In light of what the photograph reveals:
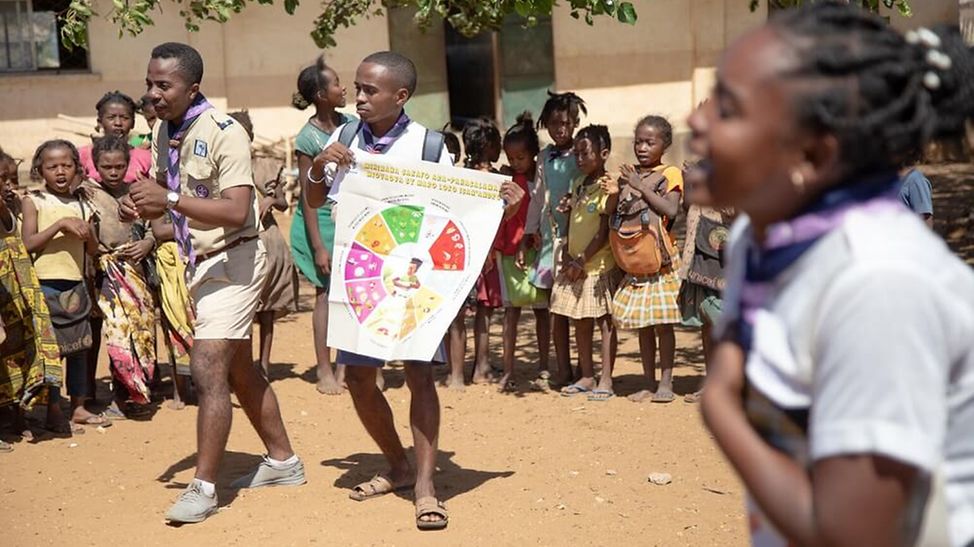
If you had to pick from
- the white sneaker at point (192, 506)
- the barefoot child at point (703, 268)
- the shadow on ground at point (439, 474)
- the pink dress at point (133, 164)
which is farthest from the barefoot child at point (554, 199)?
the white sneaker at point (192, 506)

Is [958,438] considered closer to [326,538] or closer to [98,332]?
[326,538]

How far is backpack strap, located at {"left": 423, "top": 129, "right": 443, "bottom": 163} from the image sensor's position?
17.4 ft

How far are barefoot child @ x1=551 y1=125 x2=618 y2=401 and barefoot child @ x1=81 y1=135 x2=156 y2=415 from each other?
243cm

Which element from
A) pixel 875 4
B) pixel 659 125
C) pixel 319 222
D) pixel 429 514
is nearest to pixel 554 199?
pixel 659 125

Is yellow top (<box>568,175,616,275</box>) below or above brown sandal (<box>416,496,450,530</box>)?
above

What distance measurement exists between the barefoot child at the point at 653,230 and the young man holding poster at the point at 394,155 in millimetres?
1772

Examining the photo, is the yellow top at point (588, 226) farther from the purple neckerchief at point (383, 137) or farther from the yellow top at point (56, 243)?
the yellow top at point (56, 243)

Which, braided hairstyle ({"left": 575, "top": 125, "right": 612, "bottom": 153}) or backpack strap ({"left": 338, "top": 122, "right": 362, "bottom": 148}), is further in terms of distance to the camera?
braided hairstyle ({"left": 575, "top": 125, "right": 612, "bottom": 153})

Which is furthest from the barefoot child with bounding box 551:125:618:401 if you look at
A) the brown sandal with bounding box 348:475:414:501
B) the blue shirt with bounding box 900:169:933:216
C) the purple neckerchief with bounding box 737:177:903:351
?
the purple neckerchief with bounding box 737:177:903:351

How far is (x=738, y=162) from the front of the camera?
1.69 metres

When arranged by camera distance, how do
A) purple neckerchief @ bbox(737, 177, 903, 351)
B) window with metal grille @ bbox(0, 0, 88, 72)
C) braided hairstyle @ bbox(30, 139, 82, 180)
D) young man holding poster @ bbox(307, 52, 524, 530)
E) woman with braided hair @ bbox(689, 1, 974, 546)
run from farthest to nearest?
window with metal grille @ bbox(0, 0, 88, 72), braided hairstyle @ bbox(30, 139, 82, 180), young man holding poster @ bbox(307, 52, 524, 530), purple neckerchief @ bbox(737, 177, 903, 351), woman with braided hair @ bbox(689, 1, 974, 546)

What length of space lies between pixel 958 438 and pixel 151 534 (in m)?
4.15

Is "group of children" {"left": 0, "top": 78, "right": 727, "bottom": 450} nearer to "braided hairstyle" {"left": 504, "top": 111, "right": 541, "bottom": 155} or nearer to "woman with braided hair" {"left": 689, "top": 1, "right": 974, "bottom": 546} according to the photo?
"braided hairstyle" {"left": 504, "top": 111, "right": 541, "bottom": 155}

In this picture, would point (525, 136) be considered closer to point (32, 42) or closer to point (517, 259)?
point (517, 259)
